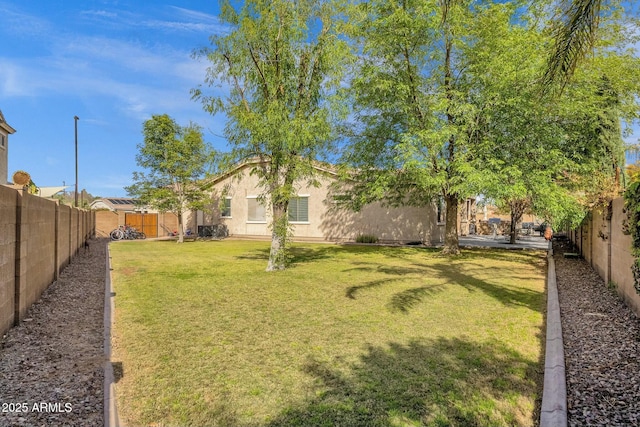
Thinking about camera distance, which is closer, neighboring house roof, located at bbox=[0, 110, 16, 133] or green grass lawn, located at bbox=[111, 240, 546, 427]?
green grass lawn, located at bbox=[111, 240, 546, 427]

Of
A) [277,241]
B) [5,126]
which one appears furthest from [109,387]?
[5,126]

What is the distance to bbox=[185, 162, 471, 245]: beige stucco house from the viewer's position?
21547mm

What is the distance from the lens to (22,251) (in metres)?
5.85

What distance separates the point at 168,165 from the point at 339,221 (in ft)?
37.3

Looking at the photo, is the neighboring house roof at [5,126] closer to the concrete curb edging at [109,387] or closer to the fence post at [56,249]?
the fence post at [56,249]

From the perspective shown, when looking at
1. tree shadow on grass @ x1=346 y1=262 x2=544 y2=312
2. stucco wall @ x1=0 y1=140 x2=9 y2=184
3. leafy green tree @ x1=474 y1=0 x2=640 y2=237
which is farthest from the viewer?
stucco wall @ x1=0 y1=140 x2=9 y2=184

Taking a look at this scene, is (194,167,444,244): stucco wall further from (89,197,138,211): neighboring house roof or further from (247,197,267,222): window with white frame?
(89,197,138,211): neighboring house roof

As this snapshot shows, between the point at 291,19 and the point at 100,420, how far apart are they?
10.6 metres

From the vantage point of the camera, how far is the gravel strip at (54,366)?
127 inches

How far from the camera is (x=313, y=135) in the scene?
10562 millimetres

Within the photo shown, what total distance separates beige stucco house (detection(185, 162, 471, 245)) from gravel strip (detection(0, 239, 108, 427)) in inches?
468

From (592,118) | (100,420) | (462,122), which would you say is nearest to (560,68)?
(100,420)

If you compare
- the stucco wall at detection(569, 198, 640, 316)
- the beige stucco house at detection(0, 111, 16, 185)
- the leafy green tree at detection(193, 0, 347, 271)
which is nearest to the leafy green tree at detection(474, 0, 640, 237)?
the stucco wall at detection(569, 198, 640, 316)

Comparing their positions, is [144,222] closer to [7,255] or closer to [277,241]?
[277,241]
